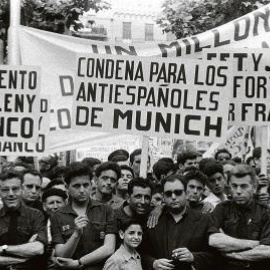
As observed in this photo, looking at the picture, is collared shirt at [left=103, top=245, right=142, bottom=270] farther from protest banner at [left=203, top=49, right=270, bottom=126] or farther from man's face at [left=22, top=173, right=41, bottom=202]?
protest banner at [left=203, top=49, right=270, bottom=126]

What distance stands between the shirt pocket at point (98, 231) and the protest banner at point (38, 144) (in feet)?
5.90

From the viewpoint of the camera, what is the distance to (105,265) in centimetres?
749

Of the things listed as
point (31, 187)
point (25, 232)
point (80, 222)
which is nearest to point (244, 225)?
point (80, 222)

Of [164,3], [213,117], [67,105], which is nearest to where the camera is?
[213,117]

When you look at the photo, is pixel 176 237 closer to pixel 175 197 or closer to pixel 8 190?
pixel 175 197

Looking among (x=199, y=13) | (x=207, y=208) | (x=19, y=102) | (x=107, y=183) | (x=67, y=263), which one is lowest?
(x=67, y=263)

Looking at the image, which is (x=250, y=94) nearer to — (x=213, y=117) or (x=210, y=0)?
(x=213, y=117)

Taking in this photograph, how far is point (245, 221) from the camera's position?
7520 mm

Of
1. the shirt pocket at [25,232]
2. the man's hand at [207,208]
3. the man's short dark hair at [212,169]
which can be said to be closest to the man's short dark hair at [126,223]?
the shirt pocket at [25,232]

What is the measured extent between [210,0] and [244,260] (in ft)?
41.5

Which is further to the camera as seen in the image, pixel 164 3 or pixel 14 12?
pixel 164 3

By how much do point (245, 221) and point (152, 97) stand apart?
204 cm

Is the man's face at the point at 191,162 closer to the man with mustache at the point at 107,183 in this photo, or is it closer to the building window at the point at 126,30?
the man with mustache at the point at 107,183

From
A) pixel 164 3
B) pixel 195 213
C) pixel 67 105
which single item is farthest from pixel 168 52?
pixel 164 3
